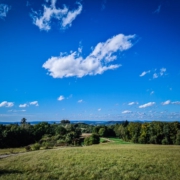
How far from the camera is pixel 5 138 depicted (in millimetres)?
67438

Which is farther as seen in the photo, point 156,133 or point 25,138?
point 25,138

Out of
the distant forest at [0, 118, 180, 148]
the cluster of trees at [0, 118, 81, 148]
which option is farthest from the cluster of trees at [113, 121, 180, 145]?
the cluster of trees at [0, 118, 81, 148]

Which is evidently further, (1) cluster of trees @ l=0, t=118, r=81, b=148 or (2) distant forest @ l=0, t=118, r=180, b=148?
(1) cluster of trees @ l=0, t=118, r=81, b=148

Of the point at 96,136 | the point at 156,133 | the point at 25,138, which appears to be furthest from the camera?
the point at 25,138

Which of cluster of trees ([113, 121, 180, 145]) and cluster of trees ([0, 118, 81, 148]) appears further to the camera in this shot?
cluster of trees ([0, 118, 81, 148])

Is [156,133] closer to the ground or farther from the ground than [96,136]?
farther from the ground

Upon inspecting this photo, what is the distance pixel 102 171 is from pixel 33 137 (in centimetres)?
7796

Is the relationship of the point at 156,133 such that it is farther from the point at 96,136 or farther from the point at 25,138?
the point at 25,138

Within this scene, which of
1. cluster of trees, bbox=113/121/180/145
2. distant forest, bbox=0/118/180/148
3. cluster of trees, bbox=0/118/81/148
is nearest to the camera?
cluster of trees, bbox=113/121/180/145

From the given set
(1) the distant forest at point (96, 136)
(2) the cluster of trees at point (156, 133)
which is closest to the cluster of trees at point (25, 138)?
(1) the distant forest at point (96, 136)

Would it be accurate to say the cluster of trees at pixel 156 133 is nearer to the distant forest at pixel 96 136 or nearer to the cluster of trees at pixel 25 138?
the distant forest at pixel 96 136

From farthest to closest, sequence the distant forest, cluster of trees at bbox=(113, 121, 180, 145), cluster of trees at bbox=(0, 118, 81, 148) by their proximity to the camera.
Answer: cluster of trees at bbox=(0, 118, 81, 148) → the distant forest → cluster of trees at bbox=(113, 121, 180, 145)

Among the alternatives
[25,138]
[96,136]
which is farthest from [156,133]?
[25,138]

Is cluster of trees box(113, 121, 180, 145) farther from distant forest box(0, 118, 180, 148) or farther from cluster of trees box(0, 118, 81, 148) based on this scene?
cluster of trees box(0, 118, 81, 148)
